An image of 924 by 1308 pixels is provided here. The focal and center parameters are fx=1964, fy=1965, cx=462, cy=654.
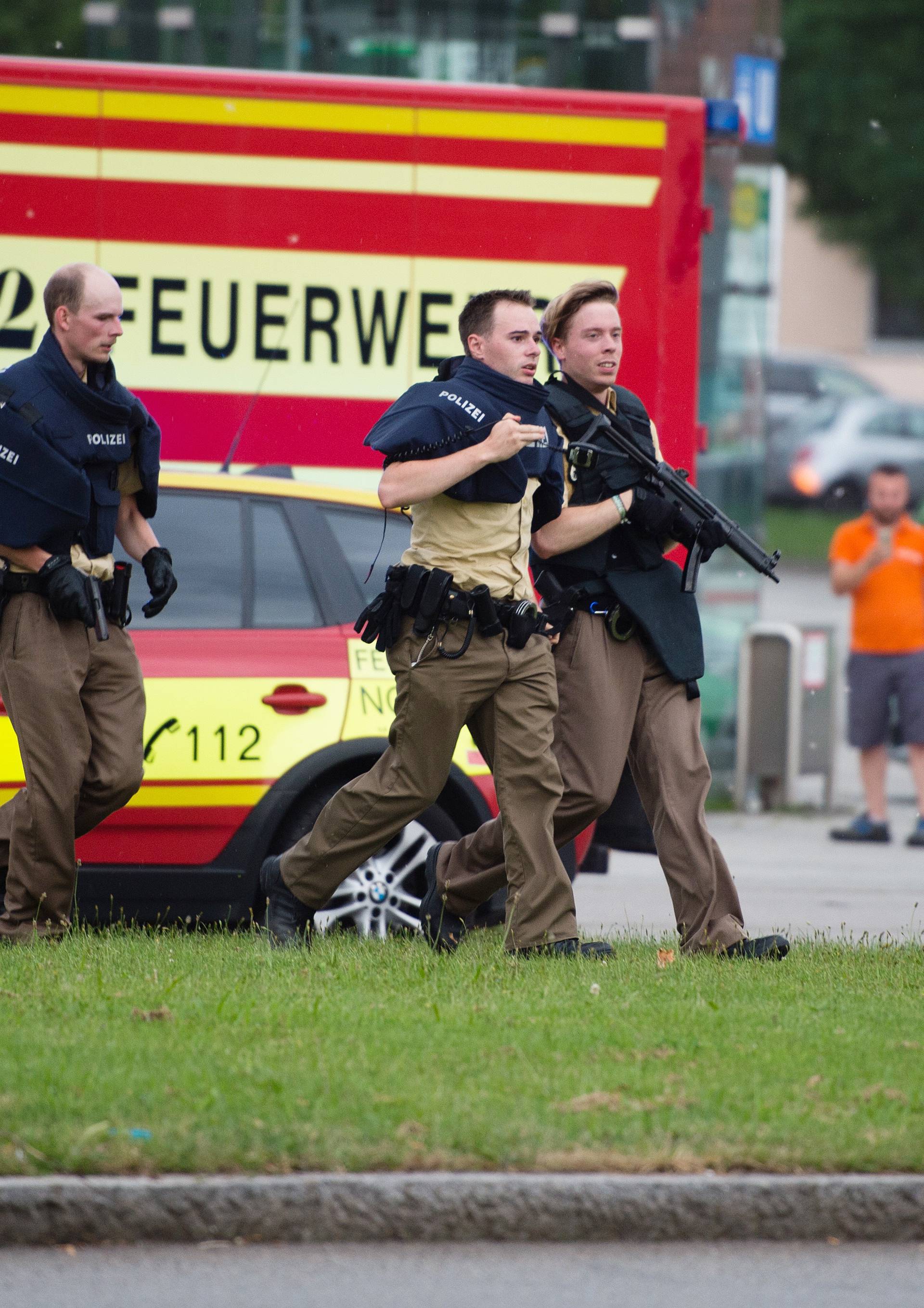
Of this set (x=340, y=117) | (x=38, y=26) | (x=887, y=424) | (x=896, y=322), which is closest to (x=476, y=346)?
(x=340, y=117)

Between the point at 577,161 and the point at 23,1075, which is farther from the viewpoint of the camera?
the point at 577,161

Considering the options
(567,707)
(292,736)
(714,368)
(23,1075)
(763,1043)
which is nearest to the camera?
(23,1075)

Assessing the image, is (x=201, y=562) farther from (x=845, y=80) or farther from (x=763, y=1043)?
(x=845, y=80)

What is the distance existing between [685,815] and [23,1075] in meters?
2.15

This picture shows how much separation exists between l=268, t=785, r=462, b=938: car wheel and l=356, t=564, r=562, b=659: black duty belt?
2.99ft

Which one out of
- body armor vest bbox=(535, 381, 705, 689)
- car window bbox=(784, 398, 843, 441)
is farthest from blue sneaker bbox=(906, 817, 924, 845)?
car window bbox=(784, 398, 843, 441)

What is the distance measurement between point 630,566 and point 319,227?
2.31m

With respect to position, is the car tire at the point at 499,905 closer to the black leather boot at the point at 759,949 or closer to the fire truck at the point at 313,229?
the black leather boot at the point at 759,949

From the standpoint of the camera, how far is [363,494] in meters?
6.42

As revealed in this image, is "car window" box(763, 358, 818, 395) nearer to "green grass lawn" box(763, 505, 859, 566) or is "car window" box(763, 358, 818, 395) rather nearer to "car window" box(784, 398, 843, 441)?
"car window" box(784, 398, 843, 441)

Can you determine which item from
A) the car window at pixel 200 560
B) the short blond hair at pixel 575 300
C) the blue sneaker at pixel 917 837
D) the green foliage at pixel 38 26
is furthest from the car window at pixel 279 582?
the green foliage at pixel 38 26

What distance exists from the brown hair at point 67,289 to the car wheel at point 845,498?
2319cm

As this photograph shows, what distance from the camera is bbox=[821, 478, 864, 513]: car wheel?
1142 inches

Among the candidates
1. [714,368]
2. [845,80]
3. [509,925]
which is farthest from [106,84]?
[845,80]
